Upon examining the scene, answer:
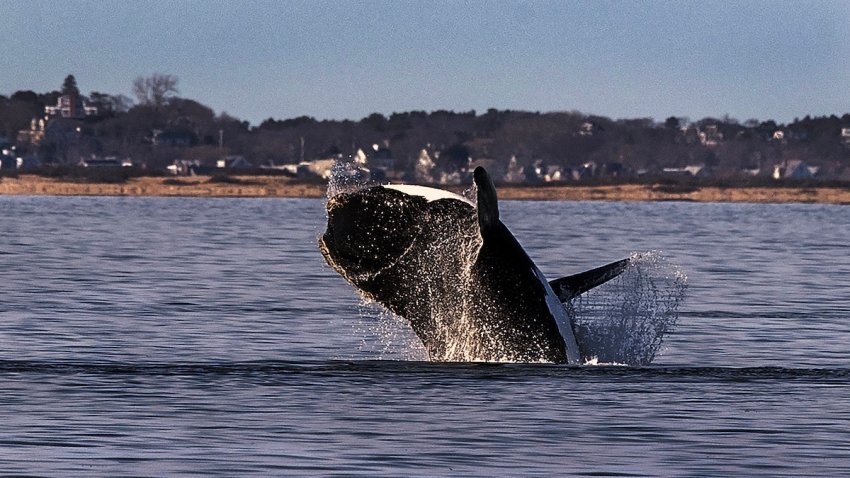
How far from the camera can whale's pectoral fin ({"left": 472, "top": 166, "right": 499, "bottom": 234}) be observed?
18016 millimetres

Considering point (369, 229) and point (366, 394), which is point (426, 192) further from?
point (366, 394)

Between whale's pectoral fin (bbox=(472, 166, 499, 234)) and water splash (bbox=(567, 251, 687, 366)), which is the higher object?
whale's pectoral fin (bbox=(472, 166, 499, 234))

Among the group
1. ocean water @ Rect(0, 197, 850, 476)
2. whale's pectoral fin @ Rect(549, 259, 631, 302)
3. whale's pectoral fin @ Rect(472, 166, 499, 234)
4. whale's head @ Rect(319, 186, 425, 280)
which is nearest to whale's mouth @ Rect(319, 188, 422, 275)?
whale's head @ Rect(319, 186, 425, 280)

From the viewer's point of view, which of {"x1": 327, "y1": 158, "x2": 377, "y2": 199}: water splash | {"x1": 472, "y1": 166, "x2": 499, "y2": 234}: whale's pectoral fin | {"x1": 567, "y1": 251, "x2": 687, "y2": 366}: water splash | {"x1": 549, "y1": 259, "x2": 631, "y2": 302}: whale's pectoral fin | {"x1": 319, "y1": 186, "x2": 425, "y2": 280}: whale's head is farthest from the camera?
{"x1": 567, "y1": 251, "x2": 687, "y2": 366}: water splash

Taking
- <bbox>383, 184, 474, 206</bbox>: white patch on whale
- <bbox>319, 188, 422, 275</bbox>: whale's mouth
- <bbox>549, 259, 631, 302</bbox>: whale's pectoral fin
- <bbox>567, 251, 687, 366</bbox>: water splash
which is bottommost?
<bbox>567, 251, 687, 366</bbox>: water splash

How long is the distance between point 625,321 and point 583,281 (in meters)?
5.96

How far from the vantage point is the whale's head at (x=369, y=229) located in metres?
18.7

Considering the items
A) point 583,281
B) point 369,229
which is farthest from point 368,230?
point 583,281

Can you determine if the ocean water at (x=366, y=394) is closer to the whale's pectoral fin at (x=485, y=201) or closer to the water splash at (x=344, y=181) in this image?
the whale's pectoral fin at (x=485, y=201)

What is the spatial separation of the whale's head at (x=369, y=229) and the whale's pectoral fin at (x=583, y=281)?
182 centimetres

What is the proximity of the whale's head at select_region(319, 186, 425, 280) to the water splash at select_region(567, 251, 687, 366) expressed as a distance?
238 centimetres

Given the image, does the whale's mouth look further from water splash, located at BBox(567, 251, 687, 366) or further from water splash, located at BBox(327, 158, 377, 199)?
water splash, located at BBox(567, 251, 687, 366)

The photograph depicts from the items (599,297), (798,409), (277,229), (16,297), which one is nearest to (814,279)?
(599,297)

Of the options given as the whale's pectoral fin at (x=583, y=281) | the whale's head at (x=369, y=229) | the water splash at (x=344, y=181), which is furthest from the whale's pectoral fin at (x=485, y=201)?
the whale's pectoral fin at (x=583, y=281)
